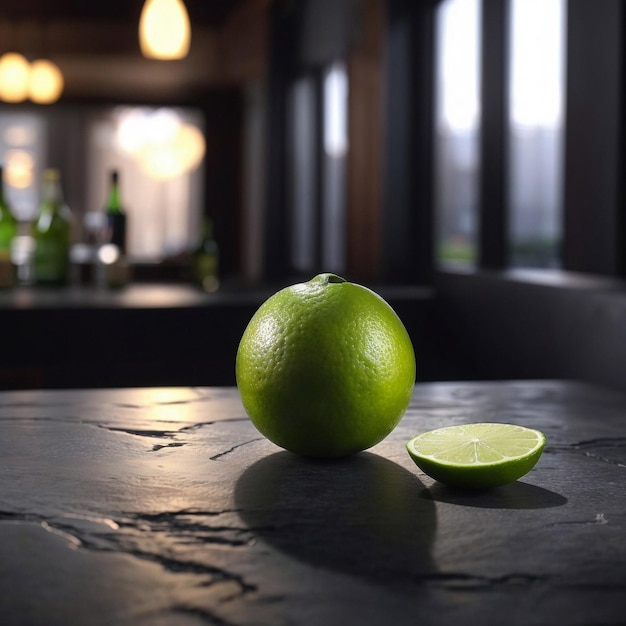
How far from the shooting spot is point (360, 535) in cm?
61

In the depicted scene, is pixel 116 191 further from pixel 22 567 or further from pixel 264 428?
pixel 22 567

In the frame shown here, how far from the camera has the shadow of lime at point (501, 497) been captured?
2.27 ft

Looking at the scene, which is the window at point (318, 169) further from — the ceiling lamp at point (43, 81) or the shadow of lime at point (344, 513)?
the shadow of lime at point (344, 513)

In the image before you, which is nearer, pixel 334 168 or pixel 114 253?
pixel 114 253

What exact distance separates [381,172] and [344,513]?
3.42m

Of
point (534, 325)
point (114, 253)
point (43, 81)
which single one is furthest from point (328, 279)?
point (43, 81)

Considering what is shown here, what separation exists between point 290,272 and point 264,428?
17.5ft

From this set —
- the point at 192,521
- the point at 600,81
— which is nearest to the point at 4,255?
the point at 600,81

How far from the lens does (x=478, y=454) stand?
29.0 inches

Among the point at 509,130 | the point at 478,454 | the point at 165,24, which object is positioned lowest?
the point at 478,454

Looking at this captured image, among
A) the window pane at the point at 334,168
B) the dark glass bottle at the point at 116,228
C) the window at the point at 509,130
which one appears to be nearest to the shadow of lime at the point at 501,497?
the window at the point at 509,130

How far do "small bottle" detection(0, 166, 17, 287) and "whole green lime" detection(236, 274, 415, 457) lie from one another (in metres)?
2.54

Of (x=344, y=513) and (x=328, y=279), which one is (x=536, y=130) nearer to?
(x=328, y=279)

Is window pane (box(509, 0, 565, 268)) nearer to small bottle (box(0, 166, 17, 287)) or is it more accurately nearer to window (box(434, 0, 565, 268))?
window (box(434, 0, 565, 268))
